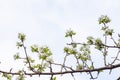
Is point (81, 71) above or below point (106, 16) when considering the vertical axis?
below

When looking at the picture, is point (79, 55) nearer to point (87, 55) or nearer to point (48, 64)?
point (87, 55)

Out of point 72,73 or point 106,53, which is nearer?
point 72,73

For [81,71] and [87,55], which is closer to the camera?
[81,71]

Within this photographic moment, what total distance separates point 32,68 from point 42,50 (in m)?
1.01

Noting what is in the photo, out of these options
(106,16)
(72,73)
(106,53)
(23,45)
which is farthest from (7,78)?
(106,16)

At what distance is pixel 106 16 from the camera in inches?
382

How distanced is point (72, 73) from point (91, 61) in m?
1.22

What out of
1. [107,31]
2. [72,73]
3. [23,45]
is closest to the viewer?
[72,73]

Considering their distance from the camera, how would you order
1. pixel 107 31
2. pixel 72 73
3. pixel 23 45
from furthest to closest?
pixel 107 31 → pixel 23 45 → pixel 72 73

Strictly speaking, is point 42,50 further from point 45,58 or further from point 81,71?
point 81,71

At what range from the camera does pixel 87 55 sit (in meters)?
9.76

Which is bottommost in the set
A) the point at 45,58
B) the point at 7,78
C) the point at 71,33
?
the point at 7,78

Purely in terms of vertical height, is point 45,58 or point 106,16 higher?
point 106,16

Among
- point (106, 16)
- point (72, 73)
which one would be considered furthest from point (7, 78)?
point (106, 16)
